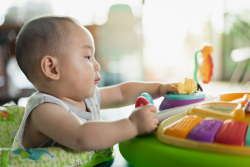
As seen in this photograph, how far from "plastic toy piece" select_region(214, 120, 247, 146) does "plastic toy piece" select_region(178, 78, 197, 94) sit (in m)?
0.23

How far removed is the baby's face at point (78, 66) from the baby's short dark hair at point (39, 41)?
0.02 m

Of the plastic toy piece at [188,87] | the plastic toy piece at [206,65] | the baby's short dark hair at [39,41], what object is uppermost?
the baby's short dark hair at [39,41]

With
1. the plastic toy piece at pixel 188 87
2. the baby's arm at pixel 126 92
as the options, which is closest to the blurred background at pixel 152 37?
the baby's arm at pixel 126 92

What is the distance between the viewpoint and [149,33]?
11.1 ft

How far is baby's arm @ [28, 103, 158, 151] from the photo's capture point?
0.46m

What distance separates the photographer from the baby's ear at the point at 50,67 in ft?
1.92

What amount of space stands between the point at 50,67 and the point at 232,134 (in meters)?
0.42

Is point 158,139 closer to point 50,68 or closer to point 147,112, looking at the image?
point 147,112

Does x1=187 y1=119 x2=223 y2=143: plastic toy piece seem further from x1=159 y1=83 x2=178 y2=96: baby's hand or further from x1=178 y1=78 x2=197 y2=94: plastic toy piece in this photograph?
x1=159 y1=83 x2=178 y2=96: baby's hand

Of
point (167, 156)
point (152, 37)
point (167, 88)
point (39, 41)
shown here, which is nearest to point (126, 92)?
point (167, 88)

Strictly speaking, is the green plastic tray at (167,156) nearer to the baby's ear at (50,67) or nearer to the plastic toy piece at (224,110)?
the plastic toy piece at (224,110)

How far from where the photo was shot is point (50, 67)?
59 cm

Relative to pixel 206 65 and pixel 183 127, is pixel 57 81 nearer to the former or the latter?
pixel 183 127

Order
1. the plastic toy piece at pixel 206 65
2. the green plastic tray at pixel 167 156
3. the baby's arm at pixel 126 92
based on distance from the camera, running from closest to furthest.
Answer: the green plastic tray at pixel 167 156 < the plastic toy piece at pixel 206 65 < the baby's arm at pixel 126 92
